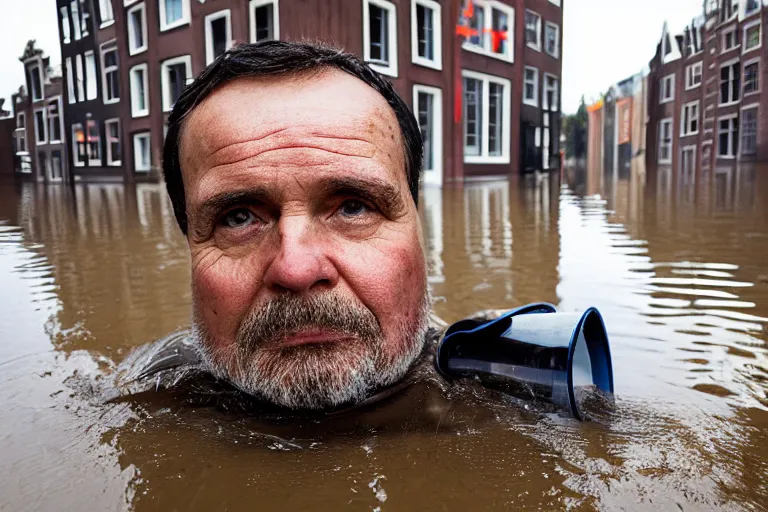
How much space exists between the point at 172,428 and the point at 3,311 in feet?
9.64

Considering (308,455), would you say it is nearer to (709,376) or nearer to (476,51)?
(709,376)

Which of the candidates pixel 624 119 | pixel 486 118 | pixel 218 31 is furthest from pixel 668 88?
pixel 218 31

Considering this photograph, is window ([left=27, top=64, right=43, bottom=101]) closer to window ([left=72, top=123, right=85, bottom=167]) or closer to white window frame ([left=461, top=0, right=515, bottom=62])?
window ([left=72, top=123, right=85, bottom=167])

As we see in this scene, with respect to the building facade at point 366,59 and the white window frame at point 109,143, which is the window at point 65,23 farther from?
the white window frame at point 109,143

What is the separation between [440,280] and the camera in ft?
16.5

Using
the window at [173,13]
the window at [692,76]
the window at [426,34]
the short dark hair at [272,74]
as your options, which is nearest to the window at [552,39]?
the window at [426,34]

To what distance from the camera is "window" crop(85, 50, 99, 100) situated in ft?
26.4

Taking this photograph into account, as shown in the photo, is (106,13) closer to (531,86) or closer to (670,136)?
(531,86)

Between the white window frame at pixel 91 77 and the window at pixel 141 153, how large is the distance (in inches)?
34.0

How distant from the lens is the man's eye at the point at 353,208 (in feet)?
6.65

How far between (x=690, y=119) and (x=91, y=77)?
A: 803 centimetres

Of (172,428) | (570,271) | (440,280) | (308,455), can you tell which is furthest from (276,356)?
(570,271)

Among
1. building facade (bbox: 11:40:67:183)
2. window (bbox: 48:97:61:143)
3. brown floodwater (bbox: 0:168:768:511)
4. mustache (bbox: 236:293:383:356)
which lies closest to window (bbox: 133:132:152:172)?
building facade (bbox: 11:40:67:183)

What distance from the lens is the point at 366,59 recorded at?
24.7 ft
